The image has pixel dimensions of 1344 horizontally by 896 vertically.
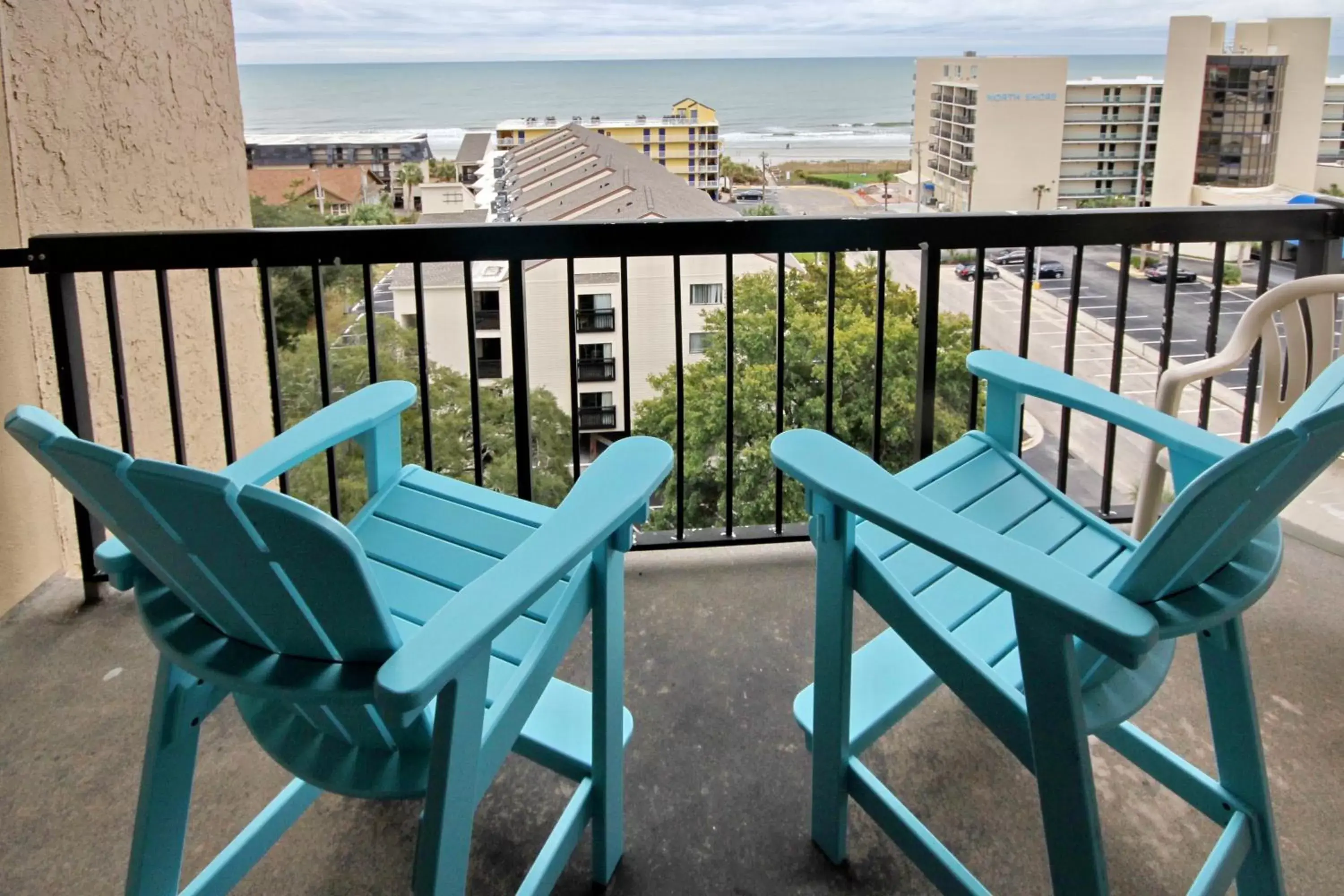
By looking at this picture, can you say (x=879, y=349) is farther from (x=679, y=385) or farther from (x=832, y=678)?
(x=832, y=678)

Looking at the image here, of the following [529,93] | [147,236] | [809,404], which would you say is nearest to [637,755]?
[147,236]

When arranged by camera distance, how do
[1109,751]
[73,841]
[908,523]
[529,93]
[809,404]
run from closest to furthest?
[908,523] → [73,841] → [1109,751] → [529,93] → [809,404]

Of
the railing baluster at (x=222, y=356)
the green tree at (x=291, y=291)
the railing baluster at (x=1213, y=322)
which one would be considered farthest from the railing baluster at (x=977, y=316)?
the green tree at (x=291, y=291)

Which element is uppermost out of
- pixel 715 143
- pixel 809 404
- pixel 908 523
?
pixel 715 143

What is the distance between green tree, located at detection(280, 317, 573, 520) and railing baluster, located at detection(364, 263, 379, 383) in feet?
0.20

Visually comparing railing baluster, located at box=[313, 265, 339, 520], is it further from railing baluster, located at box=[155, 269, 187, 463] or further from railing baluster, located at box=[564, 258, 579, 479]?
railing baluster, located at box=[564, 258, 579, 479]

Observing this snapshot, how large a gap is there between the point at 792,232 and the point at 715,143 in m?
3.51

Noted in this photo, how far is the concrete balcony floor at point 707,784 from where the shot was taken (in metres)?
1.42

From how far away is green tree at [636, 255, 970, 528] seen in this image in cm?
494

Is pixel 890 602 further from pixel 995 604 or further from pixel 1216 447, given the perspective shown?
pixel 1216 447

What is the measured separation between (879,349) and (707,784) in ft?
4.03

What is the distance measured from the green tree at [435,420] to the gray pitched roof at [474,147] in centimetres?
82

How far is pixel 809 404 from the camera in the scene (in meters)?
8.21

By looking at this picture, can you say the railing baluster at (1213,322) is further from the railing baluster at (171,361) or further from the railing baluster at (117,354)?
the railing baluster at (117,354)
